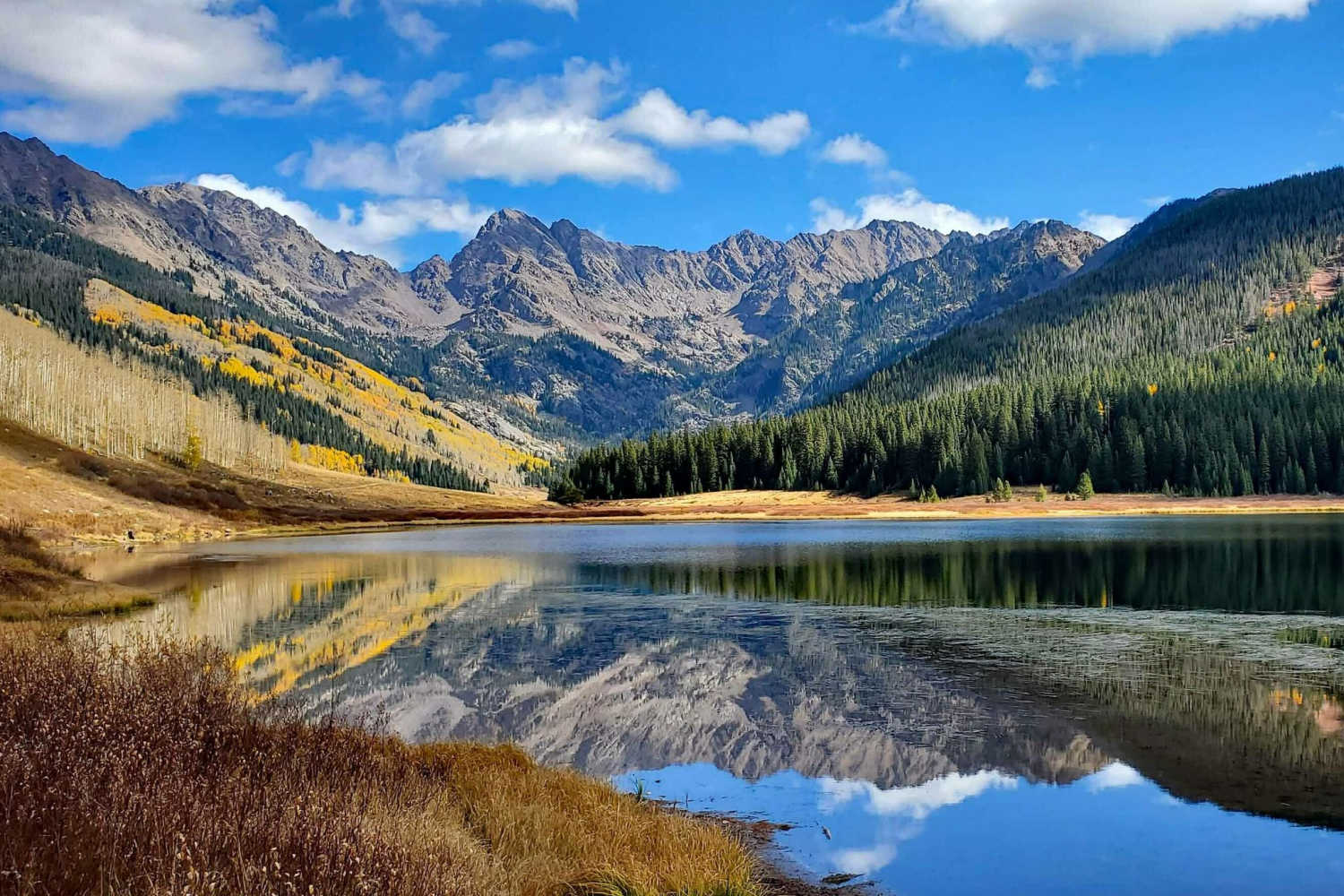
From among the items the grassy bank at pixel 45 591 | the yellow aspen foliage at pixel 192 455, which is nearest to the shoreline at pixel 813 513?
the yellow aspen foliage at pixel 192 455

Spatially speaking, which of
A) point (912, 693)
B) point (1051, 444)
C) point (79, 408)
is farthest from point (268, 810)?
point (79, 408)

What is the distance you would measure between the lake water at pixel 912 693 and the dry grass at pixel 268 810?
2826 millimetres

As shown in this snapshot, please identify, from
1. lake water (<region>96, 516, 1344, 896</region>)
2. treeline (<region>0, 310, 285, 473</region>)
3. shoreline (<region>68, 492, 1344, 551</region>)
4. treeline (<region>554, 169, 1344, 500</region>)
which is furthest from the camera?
treeline (<region>0, 310, 285, 473</region>)

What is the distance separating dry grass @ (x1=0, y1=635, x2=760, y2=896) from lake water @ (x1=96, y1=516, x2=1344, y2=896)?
283 centimetres

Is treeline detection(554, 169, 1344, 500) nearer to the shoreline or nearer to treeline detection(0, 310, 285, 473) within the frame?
the shoreline

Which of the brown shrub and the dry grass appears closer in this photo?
the dry grass

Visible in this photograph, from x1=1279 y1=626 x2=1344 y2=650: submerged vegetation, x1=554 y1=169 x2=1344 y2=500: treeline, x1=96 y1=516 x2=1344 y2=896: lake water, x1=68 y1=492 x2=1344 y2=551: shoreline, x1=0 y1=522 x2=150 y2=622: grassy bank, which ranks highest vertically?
x1=554 y1=169 x2=1344 y2=500: treeline

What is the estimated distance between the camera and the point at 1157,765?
17.4 meters

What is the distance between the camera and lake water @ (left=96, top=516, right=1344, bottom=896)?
556 inches

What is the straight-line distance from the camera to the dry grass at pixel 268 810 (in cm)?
756

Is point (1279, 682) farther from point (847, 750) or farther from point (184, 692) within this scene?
point (184, 692)

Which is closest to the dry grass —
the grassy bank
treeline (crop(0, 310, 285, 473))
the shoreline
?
the grassy bank

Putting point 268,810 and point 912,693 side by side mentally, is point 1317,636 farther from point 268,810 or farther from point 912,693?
point 268,810

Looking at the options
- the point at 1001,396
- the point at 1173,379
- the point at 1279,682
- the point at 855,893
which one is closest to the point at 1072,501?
the point at 1001,396
